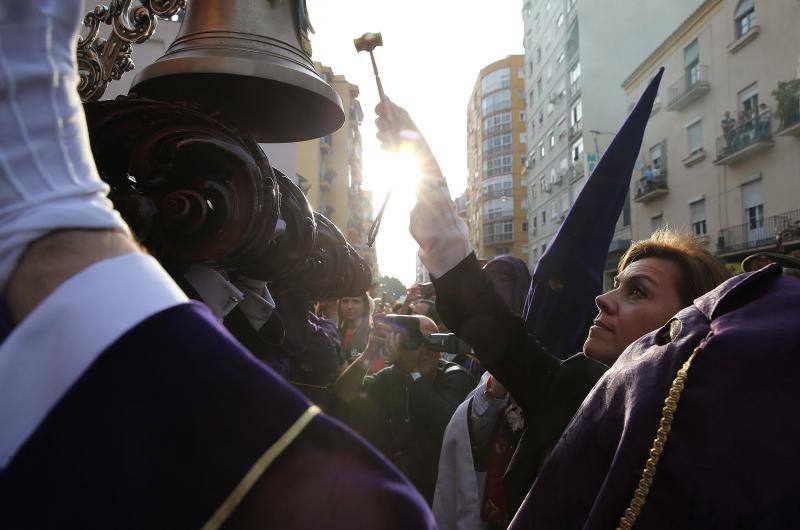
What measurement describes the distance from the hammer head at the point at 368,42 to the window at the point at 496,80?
181ft

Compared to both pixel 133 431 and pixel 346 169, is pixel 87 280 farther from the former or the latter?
pixel 346 169

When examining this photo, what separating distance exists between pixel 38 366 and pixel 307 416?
22cm

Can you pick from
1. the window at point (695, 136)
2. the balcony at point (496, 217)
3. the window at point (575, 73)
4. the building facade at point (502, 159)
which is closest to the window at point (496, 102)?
the building facade at point (502, 159)

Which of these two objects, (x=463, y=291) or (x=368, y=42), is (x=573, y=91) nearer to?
(x=463, y=291)

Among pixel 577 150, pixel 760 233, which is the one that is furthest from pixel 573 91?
pixel 760 233

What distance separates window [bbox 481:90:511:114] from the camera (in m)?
53.3

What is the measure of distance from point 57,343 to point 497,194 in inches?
2176

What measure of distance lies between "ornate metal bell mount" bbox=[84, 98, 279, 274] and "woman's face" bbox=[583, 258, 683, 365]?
119cm

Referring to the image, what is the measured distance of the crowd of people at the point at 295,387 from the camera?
0.46m

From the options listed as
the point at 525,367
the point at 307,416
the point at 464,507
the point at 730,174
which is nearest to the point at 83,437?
the point at 307,416

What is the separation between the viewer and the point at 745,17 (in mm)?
18328

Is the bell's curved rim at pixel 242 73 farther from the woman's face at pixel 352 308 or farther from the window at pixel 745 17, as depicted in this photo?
the window at pixel 745 17

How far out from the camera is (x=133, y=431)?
46cm

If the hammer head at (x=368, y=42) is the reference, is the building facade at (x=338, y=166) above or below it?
above
